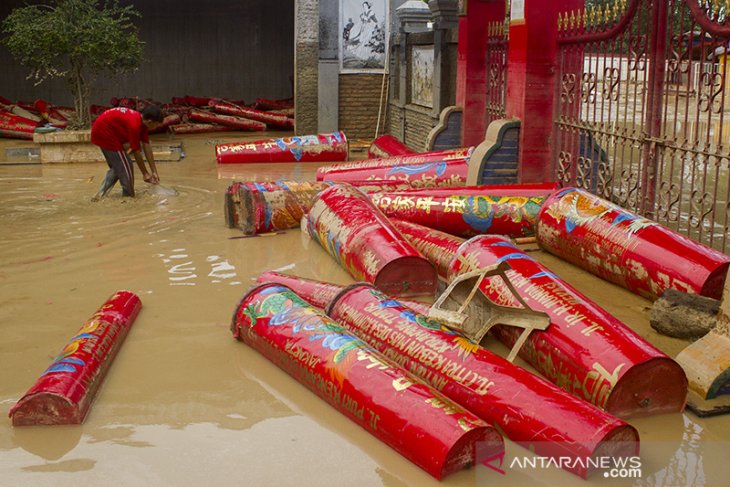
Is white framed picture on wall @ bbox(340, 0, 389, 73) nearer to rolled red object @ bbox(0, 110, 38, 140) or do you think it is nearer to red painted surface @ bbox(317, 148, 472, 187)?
red painted surface @ bbox(317, 148, 472, 187)

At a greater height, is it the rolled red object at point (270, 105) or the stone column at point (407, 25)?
the stone column at point (407, 25)

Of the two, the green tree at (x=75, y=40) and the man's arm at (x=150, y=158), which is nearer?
the man's arm at (x=150, y=158)

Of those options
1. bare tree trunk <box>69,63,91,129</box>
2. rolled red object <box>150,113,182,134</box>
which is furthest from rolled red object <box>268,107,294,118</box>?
bare tree trunk <box>69,63,91,129</box>

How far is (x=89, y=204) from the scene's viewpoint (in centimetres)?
887

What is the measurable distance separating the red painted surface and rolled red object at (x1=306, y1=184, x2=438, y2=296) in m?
1.99

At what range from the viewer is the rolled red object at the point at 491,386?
11.0 feet

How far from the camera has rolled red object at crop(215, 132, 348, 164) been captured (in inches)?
480

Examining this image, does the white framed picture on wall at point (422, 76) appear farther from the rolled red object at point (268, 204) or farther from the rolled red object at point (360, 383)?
the rolled red object at point (360, 383)

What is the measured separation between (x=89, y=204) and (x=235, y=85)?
11.5m

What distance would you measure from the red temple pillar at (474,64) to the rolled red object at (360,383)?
618 cm

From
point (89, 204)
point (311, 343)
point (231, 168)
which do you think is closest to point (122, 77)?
point (231, 168)

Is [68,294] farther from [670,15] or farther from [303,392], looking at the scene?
[670,15]

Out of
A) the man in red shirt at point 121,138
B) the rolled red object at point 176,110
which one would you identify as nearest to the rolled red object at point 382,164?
the man in red shirt at point 121,138

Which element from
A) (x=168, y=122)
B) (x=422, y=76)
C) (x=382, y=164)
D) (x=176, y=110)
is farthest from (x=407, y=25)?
(x=176, y=110)
